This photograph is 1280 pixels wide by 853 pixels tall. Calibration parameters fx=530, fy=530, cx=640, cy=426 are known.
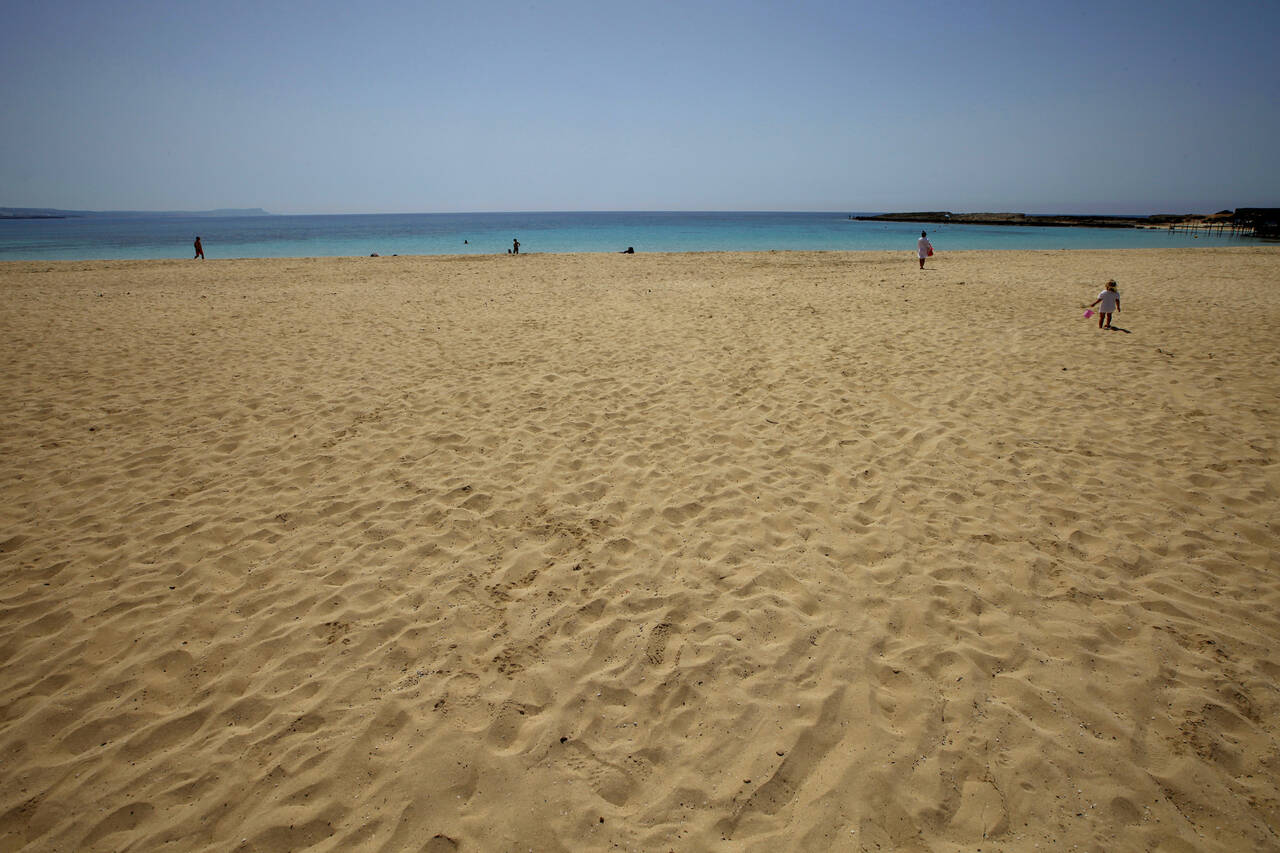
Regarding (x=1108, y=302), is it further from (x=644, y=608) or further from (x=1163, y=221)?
(x=1163, y=221)

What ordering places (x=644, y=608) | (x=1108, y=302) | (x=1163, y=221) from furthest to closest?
(x=1163, y=221) < (x=1108, y=302) < (x=644, y=608)

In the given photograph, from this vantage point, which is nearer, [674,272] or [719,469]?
[719,469]

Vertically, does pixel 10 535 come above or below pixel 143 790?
above

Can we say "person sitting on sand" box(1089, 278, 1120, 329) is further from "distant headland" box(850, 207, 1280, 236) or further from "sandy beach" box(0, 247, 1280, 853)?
"distant headland" box(850, 207, 1280, 236)

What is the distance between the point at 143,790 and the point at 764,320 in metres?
11.1

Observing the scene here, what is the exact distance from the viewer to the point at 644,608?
351 cm

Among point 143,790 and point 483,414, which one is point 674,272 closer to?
point 483,414

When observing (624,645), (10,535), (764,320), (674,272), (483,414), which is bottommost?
(624,645)

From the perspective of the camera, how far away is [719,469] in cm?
515

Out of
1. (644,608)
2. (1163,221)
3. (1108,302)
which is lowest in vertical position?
(644,608)

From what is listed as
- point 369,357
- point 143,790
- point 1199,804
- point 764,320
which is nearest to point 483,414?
point 369,357

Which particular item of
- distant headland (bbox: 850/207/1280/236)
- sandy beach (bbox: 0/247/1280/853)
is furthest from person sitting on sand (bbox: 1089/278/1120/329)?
distant headland (bbox: 850/207/1280/236)

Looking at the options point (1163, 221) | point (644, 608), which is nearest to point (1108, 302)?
point (644, 608)

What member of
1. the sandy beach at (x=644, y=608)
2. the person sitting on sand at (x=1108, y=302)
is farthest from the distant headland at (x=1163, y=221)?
the sandy beach at (x=644, y=608)
